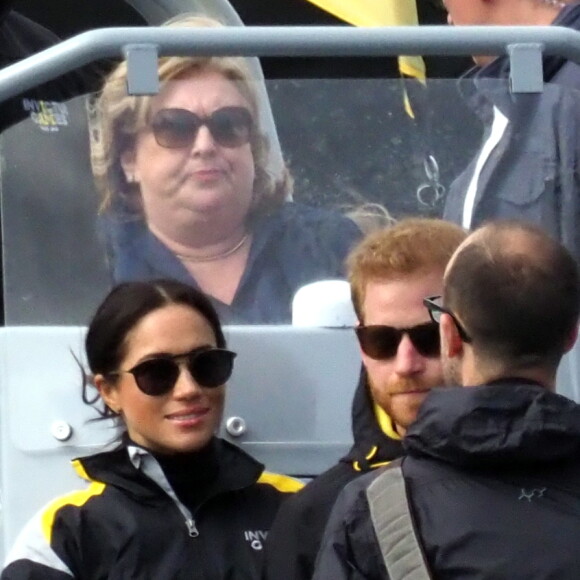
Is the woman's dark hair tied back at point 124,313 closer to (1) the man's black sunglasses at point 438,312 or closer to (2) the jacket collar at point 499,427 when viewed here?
(1) the man's black sunglasses at point 438,312

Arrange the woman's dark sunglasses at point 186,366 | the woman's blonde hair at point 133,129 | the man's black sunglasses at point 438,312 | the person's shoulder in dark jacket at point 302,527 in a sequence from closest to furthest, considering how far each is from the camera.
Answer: the man's black sunglasses at point 438,312, the person's shoulder in dark jacket at point 302,527, the woman's dark sunglasses at point 186,366, the woman's blonde hair at point 133,129

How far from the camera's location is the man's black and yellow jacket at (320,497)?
2.41 meters

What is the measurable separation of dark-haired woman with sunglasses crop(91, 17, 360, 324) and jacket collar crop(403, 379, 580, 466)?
685 mm

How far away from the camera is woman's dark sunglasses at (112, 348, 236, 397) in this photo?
8.27ft

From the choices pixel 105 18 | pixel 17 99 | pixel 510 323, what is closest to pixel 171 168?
pixel 17 99

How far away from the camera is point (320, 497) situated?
97.0 inches

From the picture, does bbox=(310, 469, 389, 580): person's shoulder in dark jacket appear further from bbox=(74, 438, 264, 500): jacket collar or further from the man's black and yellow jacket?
bbox=(74, 438, 264, 500): jacket collar

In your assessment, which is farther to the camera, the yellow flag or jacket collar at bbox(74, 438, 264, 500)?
the yellow flag

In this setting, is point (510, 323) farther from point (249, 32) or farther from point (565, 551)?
point (249, 32)

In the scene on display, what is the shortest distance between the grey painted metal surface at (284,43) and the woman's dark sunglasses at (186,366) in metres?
0.47

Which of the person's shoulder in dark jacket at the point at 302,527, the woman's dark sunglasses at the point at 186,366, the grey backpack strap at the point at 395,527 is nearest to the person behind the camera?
the grey backpack strap at the point at 395,527

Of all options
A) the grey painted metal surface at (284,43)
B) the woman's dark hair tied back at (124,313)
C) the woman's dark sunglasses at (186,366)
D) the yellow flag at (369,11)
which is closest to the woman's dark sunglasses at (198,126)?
the grey painted metal surface at (284,43)

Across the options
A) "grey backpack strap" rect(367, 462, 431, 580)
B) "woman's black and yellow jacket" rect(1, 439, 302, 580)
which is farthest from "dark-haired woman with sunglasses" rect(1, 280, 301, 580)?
"grey backpack strap" rect(367, 462, 431, 580)

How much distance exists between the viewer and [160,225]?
8.79ft
